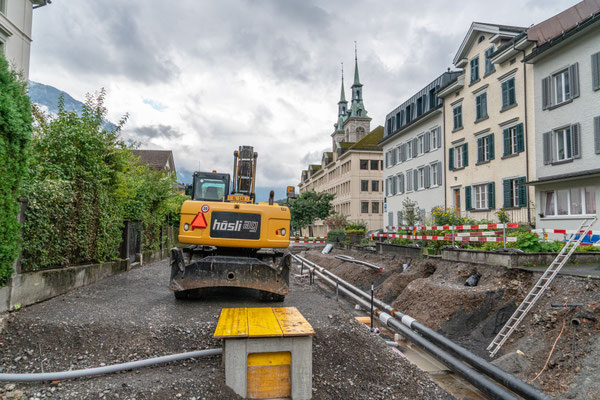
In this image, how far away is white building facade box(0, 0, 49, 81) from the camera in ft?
63.3

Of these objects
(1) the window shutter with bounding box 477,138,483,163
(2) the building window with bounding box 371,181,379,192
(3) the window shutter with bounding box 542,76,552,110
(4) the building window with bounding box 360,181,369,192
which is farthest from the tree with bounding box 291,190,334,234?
(3) the window shutter with bounding box 542,76,552,110

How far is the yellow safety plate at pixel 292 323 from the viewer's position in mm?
4387

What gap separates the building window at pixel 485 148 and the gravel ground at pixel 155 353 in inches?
733

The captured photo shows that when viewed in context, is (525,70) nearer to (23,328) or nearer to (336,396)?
(336,396)

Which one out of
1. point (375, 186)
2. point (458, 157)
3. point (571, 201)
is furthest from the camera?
point (375, 186)

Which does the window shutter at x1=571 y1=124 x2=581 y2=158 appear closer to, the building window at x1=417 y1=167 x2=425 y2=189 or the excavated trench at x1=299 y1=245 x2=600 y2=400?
the excavated trench at x1=299 y1=245 x2=600 y2=400

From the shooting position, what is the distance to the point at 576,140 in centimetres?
1711

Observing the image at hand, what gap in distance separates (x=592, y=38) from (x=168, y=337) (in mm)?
18816

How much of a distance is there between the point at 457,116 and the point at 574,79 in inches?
342

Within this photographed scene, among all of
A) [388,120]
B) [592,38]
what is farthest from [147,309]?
[388,120]

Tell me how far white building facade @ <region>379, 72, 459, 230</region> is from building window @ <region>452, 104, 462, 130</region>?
1.62 metres

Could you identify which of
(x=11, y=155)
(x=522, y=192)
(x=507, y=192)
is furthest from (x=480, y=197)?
(x=11, y=155)

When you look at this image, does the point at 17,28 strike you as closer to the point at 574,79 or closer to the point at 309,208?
the point at 574,79

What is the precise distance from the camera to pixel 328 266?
2019 cm
